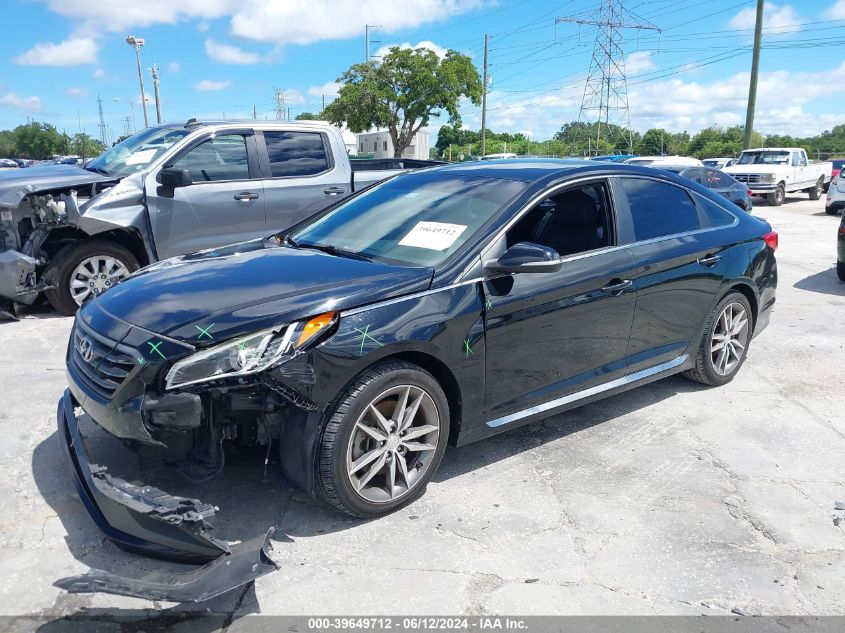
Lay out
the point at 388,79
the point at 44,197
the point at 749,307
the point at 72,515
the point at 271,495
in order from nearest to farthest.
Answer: the point at 72,515 < the point at 271,495 < the point at 749,307 < the point at 44,197 < the point at 388,79

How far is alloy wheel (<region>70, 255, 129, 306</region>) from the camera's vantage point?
7121 mm

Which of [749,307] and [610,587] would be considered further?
[749,307]

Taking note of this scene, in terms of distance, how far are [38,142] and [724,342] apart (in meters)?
104

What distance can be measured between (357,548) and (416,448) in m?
0.55

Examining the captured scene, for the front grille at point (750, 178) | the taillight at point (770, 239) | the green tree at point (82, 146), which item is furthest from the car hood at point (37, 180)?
the green tree at point (82, 146)

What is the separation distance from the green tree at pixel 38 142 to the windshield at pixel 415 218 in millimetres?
100935

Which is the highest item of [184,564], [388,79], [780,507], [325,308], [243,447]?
[388,79]

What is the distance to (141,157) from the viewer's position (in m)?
7.40

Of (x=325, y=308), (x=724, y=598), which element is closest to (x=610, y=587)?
(x=724, y=598)

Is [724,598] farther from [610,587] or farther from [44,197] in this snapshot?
[44,197]

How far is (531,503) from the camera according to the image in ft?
12.0

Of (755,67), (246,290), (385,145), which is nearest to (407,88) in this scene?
(755,67)

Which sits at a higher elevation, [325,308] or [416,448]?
[325,308]

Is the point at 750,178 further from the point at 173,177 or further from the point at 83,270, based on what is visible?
the point at 83,270
